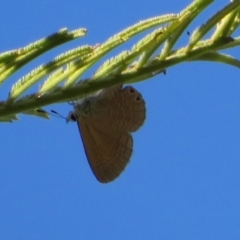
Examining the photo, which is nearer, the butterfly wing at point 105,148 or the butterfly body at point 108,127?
the butterfly body at point 108,127

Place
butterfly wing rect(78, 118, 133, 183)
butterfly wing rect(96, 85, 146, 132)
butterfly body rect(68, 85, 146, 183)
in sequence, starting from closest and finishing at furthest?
1. butterfly wing rect(96, 85, 146, 132)
2. butterfly body rect(68, 85, 146, 183)
3. butterfly wing rect(78, 118, 133, 183)

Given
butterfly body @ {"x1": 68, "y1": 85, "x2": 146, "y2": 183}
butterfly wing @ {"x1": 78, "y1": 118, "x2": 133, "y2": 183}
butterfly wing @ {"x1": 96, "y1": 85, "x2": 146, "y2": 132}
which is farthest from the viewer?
butterfly wing @ {"x1": 78, "y1": 118, "x2": 133, "y2": 183}

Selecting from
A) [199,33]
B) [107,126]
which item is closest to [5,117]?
[199,33]

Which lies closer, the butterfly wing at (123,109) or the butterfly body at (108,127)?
the butterfly wing at (123,109)

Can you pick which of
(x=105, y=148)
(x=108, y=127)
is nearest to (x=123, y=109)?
(x=108, y=127)

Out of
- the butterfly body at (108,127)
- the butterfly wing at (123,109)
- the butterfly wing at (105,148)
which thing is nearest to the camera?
the butterfly wing at (123,109)

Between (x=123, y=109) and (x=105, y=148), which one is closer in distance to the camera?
(x=123, y=109)

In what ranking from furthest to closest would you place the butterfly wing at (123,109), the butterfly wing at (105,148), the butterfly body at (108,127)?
the butterfly wing at (105,148) → the butterfly body at (108,127) → the butterfly wing at (123,109)

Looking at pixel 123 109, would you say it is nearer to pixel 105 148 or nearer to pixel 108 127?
pixel 108 127
